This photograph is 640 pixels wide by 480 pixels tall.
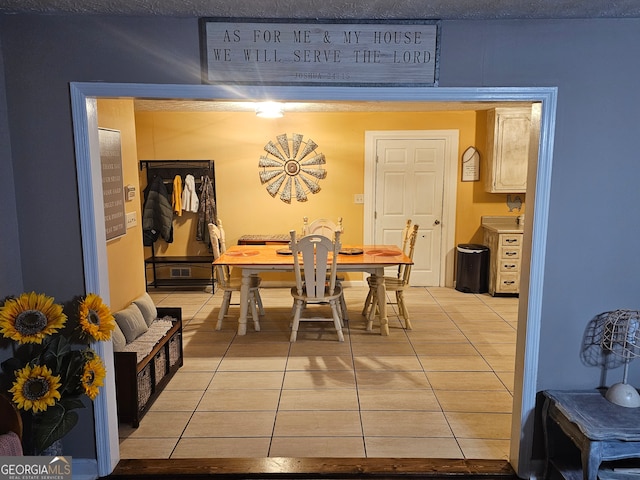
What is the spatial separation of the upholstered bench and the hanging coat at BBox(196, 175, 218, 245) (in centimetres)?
266

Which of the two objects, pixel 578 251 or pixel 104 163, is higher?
pixel 104 163

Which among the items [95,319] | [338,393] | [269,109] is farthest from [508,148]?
[95,319]

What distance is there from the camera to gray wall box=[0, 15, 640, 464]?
214cm

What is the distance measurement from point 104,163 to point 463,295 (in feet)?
14.3

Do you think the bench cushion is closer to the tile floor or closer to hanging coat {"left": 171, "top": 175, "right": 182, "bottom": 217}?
the tile floor

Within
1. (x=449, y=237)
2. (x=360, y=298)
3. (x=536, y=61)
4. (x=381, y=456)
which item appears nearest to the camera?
(x=536, y=61)

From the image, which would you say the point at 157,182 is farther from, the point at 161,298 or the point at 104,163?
the point at 104,163

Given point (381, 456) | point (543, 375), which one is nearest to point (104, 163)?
point (381, 456)

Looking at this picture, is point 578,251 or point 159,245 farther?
point 159,245

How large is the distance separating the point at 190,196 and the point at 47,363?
4.23 m

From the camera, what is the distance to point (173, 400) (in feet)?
10.8

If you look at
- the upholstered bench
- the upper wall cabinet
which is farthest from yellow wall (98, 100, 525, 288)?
the upholstered bench

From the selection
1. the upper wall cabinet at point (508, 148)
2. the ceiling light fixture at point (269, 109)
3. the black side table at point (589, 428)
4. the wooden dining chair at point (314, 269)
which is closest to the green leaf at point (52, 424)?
the black side table at point (589, 428)

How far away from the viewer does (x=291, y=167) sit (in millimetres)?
6250
